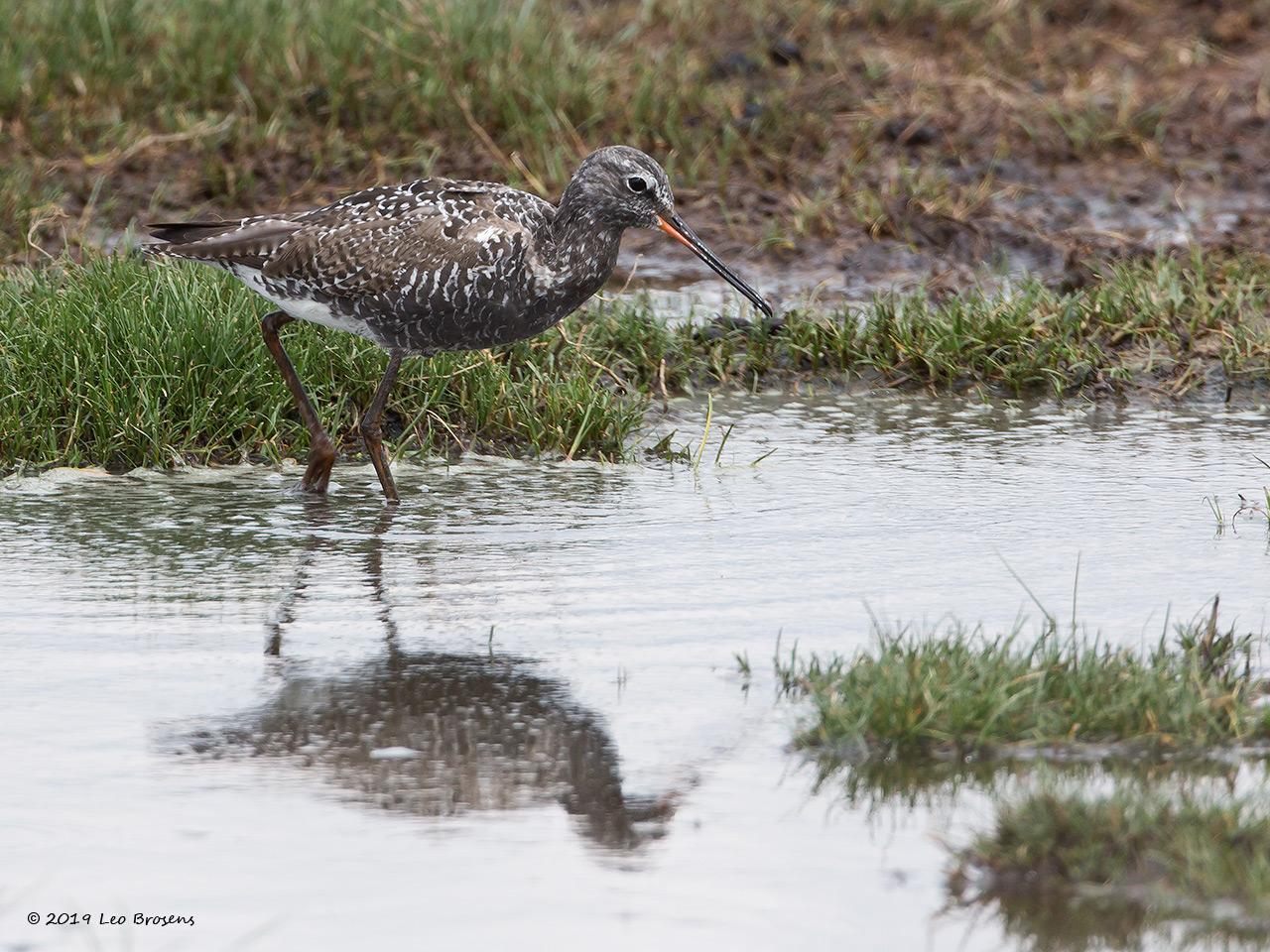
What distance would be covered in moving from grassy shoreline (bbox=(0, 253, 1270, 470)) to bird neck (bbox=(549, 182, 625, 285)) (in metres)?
0.77

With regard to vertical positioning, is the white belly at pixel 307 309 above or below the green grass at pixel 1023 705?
above

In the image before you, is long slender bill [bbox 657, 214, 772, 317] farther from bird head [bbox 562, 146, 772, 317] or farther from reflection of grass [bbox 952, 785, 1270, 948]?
reflection of grass [bbox 952, 785, 1270, 948]

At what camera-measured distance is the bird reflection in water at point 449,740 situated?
4.53 metres

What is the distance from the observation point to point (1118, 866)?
409 cm

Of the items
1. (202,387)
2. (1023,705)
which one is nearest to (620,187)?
(202,387)

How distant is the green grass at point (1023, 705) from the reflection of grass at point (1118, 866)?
0.55 m

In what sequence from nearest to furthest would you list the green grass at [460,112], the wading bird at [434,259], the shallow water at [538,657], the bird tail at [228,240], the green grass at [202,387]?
the shallow water at [538,657]
the wading bird at [434,259]
the bird tail at [228,240]
the green grass at [202,387]
the green grass at [460,112]

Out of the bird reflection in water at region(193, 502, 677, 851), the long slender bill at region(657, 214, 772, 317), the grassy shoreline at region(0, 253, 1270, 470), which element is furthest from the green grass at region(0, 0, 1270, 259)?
the bird reflection in water at region(193, 502, 677, 851)

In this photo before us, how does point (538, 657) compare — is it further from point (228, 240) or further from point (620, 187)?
point (228, 240)

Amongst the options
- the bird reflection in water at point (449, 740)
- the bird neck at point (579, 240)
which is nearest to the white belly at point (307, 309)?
the bird neck at point (579, 240)

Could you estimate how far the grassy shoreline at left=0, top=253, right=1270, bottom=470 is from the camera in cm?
780

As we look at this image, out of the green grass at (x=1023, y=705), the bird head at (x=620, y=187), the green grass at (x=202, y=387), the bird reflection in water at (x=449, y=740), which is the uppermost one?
the bird head at (x=620, y=187)

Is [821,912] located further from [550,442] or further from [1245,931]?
[550,442]

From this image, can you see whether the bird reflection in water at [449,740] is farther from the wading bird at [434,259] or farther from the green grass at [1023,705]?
the wading bird at [434,259]
